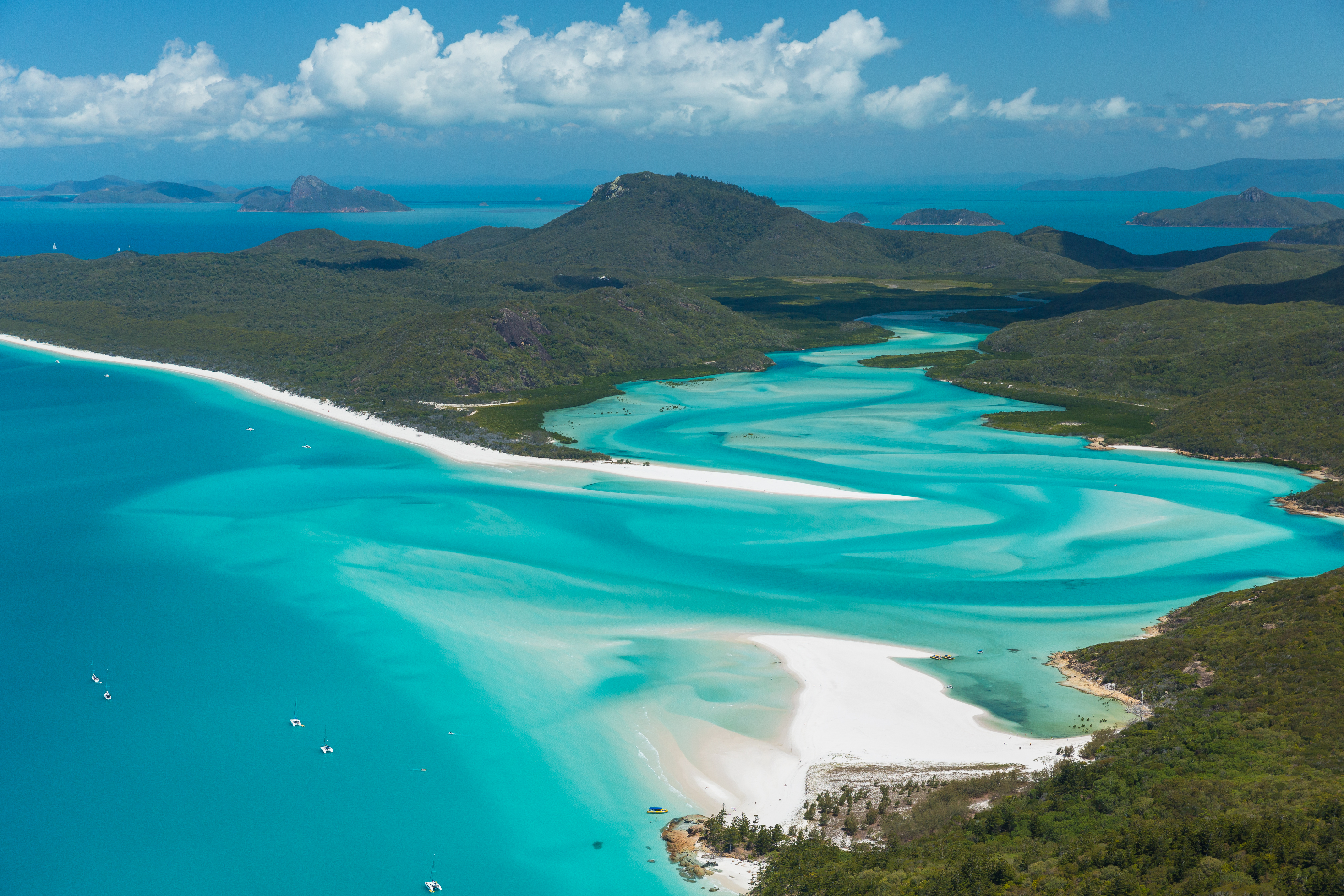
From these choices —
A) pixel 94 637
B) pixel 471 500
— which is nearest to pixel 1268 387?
pixel 471 500

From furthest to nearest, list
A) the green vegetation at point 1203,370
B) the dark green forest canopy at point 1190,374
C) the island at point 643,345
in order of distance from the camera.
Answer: the island at point 643,345 < the dark green forest canopy at point 1190,374 < the green vegetation at point 1203,370

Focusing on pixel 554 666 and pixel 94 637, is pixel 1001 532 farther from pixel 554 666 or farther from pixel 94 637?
pixel 94 637

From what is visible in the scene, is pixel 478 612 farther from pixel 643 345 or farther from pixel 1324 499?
pixel 643 345

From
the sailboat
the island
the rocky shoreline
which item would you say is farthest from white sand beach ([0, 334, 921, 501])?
the sailboat

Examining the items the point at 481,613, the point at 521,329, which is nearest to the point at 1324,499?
the point at 481,613

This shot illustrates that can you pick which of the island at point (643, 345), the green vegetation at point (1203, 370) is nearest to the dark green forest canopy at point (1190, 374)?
the green vegetation at point (1203, 370)

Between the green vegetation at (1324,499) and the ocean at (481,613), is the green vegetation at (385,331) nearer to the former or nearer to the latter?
the ocean at (481,613)
